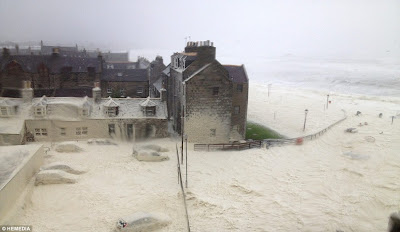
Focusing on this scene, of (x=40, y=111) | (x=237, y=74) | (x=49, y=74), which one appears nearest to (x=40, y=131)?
(x=40, y=111)

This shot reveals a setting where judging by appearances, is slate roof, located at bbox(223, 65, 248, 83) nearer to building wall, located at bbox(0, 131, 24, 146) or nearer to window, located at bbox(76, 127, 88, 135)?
window, located at bbox(76, 127, 88, 135)

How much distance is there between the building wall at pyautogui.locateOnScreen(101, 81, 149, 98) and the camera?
51966mm

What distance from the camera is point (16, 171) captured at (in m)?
20.0

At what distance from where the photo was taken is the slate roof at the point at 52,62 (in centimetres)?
4778

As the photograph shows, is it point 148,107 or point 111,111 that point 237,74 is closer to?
point 148,107

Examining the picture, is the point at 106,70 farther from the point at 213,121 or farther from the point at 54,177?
the point at 54,177

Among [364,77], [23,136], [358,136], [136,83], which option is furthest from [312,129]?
[364,77]

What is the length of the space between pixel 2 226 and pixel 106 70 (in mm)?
41176

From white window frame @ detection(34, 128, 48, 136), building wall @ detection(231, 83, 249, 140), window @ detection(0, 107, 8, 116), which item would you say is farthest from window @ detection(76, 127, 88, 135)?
building wall @ detection(231, 83, 249, 140)

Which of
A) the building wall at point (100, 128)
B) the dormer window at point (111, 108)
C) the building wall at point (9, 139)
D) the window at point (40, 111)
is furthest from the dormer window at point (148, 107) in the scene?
the building wall at point (9, 139)

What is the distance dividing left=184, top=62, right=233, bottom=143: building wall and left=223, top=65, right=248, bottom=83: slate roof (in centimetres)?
395

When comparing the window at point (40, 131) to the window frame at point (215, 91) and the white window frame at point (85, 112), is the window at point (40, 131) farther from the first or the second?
the window frame at point (215, 91)

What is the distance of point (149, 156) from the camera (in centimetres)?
2859

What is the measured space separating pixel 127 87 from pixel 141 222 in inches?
1485
